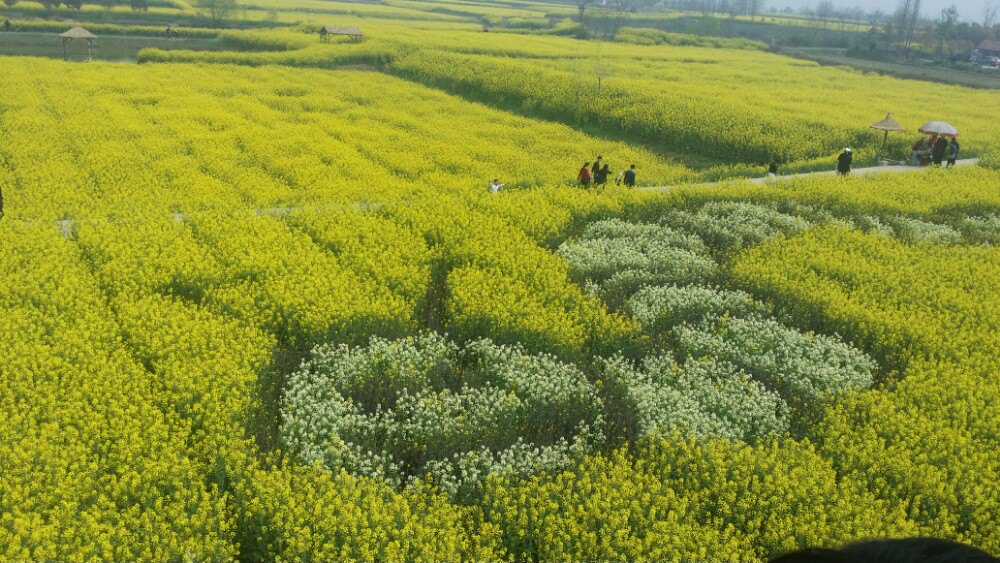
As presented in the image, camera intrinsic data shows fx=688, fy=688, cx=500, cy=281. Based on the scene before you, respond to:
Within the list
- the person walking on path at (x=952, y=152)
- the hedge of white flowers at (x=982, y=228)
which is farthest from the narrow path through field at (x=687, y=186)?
the hedge of white flowers at (x=982, y=228)

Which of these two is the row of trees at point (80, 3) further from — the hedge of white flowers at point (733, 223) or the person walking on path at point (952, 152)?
the person walking on path at point (952, 152)

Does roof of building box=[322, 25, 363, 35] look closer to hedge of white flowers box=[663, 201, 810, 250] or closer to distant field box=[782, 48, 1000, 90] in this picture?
hedge of white flowers box=[663, 201, 810, 250]

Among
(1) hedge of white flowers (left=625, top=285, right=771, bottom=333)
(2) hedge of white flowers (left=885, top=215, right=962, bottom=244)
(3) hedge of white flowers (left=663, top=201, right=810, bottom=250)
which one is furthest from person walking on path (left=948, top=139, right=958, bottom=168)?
(1) hedge of white flowers (left=625, top=285, right=771, bottom=333)

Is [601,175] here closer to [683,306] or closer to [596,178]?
[596,178]

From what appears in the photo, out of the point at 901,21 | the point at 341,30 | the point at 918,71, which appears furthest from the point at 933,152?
the point at 901,21

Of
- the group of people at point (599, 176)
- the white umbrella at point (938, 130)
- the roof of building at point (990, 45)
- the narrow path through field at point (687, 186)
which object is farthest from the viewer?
the roof of building at point (990, 45)

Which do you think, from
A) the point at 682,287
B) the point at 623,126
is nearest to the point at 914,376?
the point at 682,287
